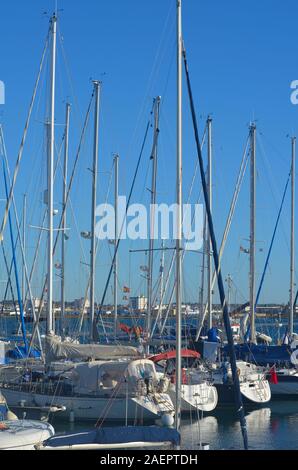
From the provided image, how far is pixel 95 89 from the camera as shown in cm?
3828

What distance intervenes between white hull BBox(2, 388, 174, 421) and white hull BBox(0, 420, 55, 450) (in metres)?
7.11

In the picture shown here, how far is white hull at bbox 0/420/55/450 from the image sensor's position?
19.1m

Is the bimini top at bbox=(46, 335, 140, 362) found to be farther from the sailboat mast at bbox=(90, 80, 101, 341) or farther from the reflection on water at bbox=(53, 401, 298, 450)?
the sailboat mast at bbox=(90, 80, 101, 341)

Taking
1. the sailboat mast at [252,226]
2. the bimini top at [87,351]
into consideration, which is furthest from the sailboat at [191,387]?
the sailboat mast at [252,226]

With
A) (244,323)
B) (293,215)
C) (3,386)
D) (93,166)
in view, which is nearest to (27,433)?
(3,386)

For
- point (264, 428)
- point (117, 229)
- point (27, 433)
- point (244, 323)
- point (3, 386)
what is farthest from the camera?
point (244, 323)

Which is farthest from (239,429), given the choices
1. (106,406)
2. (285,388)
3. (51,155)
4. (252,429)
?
(51,155)

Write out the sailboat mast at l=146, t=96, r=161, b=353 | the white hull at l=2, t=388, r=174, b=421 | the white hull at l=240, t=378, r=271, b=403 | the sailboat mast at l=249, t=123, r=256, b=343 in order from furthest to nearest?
the sailboat mast at l=249, t=123, r=256, b=343 → the sailboat mast at l=146, t=96, r=161, b=353 → the white hull at l=240, t=378, r=271, b=403 → the white hull at l=2, t=388, r=174, b=421

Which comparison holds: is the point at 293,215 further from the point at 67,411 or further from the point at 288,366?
the point at 67,411

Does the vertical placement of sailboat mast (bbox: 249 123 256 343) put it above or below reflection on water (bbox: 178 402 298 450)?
above

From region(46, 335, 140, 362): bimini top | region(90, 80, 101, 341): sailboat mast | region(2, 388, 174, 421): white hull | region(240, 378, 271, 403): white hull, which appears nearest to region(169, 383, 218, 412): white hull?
region(2, 388, 174, 421): white hull

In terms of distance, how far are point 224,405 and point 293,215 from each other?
1793 centimetres

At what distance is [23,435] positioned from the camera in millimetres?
19469

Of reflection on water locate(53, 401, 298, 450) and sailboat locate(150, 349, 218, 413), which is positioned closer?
reflection on water locate(53, 401, 298, 450)
